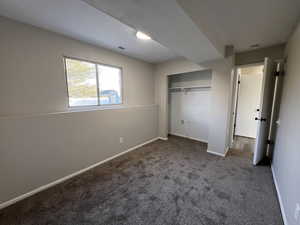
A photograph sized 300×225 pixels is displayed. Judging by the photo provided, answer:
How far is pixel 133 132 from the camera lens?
328cm

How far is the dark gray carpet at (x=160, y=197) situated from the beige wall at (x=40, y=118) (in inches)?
12.1

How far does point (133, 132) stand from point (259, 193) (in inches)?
103

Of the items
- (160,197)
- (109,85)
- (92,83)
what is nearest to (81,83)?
(92,83)

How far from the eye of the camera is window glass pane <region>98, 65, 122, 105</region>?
111 inches

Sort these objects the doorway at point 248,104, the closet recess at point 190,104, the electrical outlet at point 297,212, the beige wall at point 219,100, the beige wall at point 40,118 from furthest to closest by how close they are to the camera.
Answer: the doorway at point 248,104 < the closet recess at point 190,104 < the beige wall at point 219,100 < the beige wall at point 40,118 < the electrical outlet at point 297,212

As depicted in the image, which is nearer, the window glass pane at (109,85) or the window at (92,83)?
the window at (92,83)

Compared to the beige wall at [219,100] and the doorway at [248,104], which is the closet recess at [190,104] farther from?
the doorway at [248,104]

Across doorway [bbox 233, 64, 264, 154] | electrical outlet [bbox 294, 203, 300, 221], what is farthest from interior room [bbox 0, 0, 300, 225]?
doorway [bbox 233, 64, 264, 154]

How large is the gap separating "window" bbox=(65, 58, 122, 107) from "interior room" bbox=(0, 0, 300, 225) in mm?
21

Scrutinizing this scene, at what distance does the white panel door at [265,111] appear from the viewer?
2285 millimetres

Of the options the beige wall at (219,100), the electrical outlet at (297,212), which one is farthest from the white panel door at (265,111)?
the electrical outlet at (297,212)

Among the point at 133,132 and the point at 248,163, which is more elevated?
the point at 133,132

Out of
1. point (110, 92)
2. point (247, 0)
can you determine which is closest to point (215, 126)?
point (247, 0)

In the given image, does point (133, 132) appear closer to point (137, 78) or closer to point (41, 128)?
point (137, 78)
